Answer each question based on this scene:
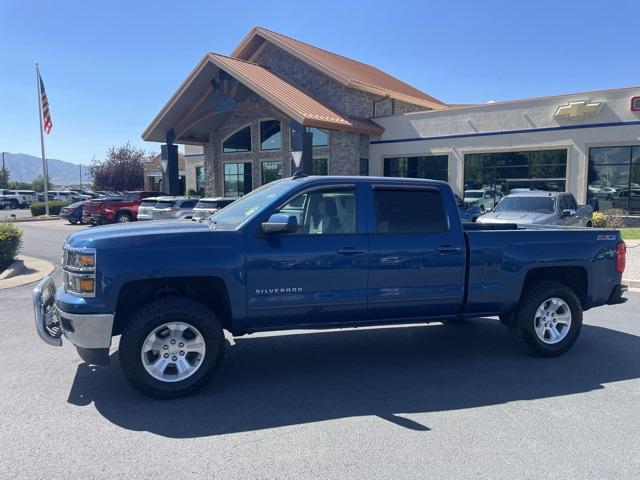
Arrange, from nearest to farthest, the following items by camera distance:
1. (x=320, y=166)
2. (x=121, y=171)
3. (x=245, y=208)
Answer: (x=245, y=208) < (x=320, y=166) < (x=121, y=171)

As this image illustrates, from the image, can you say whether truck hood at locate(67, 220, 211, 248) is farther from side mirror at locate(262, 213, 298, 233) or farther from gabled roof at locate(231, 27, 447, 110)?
gabled roof at locate(231, 27, 447, 110)

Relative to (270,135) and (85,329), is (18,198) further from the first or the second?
(85,329)

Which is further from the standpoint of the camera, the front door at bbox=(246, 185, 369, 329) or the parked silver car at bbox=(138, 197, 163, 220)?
the parked silver car at bbox=(138, 197, 163, 220)

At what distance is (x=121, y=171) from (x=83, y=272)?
161 ft

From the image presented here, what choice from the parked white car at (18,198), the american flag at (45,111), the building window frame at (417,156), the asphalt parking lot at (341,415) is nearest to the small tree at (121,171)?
the parked white car at (18,198)

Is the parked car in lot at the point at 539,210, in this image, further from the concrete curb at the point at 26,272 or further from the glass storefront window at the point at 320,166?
the glass storefront window at the point at 320,166

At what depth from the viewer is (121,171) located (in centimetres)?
4972

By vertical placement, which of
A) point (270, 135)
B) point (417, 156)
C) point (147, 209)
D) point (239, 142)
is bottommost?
point (147, 209)

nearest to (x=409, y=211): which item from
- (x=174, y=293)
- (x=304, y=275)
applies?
(x=304, y=275)

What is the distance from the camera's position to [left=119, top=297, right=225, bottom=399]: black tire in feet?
14.0

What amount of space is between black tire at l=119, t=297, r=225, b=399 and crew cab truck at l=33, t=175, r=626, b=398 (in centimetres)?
1

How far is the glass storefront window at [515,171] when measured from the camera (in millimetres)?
20359

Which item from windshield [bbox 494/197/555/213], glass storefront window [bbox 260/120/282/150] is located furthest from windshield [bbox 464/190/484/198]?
glass storefront window [bbox 260/120/282/150]

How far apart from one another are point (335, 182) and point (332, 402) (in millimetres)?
2005
